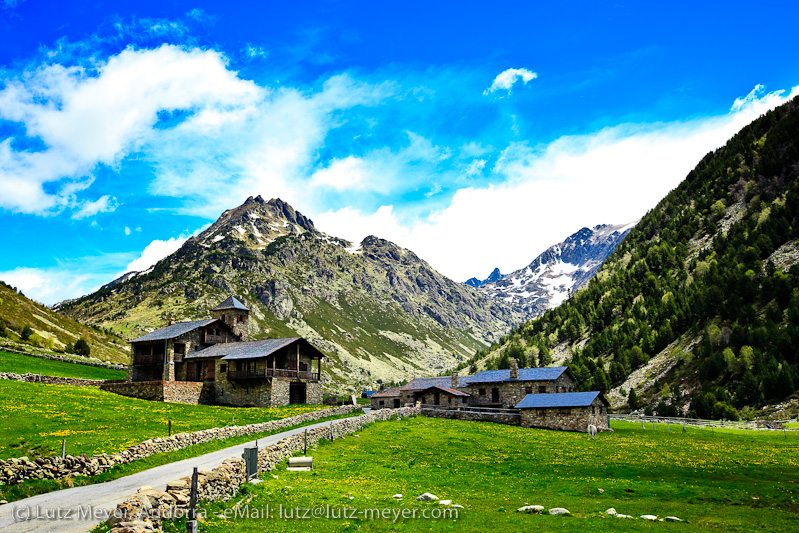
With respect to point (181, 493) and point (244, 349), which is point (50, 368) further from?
point (181, 493)

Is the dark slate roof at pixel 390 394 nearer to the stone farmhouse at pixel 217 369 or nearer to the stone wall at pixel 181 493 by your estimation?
the stone farmhouse at pixel 217 369

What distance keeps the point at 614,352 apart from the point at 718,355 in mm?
41337

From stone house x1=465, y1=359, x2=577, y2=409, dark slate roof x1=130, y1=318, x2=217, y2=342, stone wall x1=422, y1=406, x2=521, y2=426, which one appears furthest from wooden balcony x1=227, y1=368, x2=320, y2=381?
stone house x1=465, y1=359, x2=577, y2=409

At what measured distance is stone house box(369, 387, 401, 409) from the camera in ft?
293

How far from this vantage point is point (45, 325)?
127812 millimetres

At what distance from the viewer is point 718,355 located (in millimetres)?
105125

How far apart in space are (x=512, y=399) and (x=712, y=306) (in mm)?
73138

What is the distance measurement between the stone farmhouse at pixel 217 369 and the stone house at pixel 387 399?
1363cm

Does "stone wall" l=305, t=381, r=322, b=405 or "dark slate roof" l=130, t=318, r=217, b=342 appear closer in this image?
"dark slate roof" l=130, t=318, r=217, b=342

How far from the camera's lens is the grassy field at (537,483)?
63.0ft

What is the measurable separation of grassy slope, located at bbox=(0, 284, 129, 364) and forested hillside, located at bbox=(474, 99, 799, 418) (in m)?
124

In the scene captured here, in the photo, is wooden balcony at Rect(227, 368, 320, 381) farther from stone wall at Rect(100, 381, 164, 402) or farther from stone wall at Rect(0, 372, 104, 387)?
stone wall at Rect(0, 372, 104, 387)

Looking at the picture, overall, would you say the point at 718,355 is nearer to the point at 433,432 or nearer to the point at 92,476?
the point at 433,432

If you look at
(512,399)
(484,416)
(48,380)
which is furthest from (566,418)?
(48,380)
